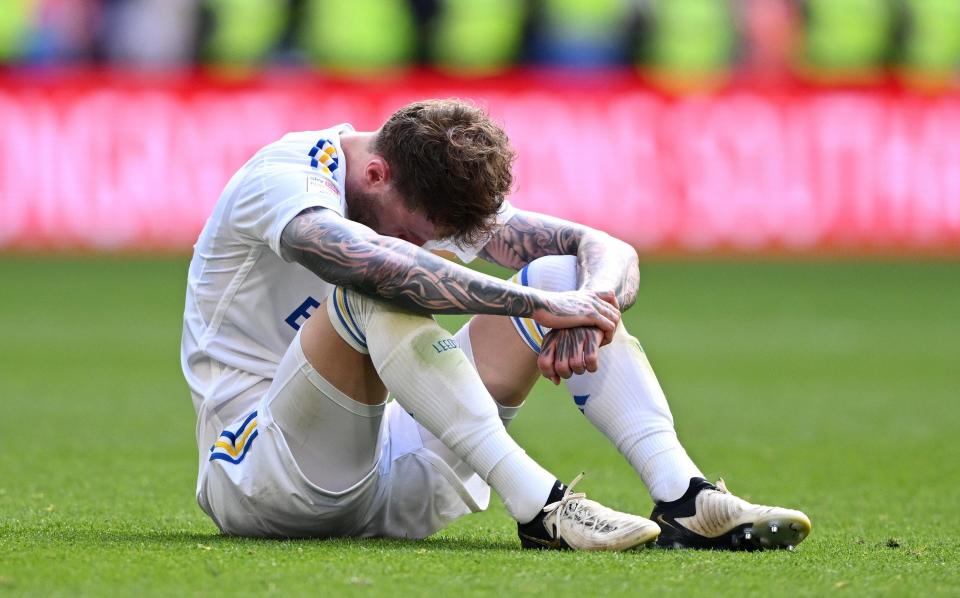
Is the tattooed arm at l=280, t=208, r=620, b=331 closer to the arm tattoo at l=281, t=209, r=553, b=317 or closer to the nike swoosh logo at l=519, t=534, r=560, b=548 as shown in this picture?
the arm tattoo at l=281, t=209, r=553, b=317

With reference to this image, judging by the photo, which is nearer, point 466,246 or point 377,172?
point 377,172

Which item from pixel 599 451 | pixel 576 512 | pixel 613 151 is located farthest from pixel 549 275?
pixel 613 151

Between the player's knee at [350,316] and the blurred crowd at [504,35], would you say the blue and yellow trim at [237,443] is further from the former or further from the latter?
the blurred crowd at [504,35]

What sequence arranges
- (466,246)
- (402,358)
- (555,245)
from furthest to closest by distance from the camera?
(555,245) < (466,246) < (402,358)

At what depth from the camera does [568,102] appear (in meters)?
14.9

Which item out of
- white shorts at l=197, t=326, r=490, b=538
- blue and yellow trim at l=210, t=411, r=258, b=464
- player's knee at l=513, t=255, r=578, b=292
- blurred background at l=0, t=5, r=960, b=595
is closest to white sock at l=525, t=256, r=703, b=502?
player's knee at l=513, t=255, r=578, b=292

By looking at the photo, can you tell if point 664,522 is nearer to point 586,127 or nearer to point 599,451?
point 599,451

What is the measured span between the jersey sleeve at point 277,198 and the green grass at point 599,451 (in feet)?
2.35

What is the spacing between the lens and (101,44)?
1446cm

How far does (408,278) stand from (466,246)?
617 millimetres

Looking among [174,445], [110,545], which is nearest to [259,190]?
[110,545]

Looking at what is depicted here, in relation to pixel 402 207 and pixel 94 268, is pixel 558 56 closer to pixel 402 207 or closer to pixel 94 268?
pixel 94 268

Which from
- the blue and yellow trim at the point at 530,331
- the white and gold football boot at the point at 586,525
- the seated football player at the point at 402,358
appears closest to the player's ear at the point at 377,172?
the seated football player at the point at 402,358

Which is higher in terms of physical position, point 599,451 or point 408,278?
point 408,278
